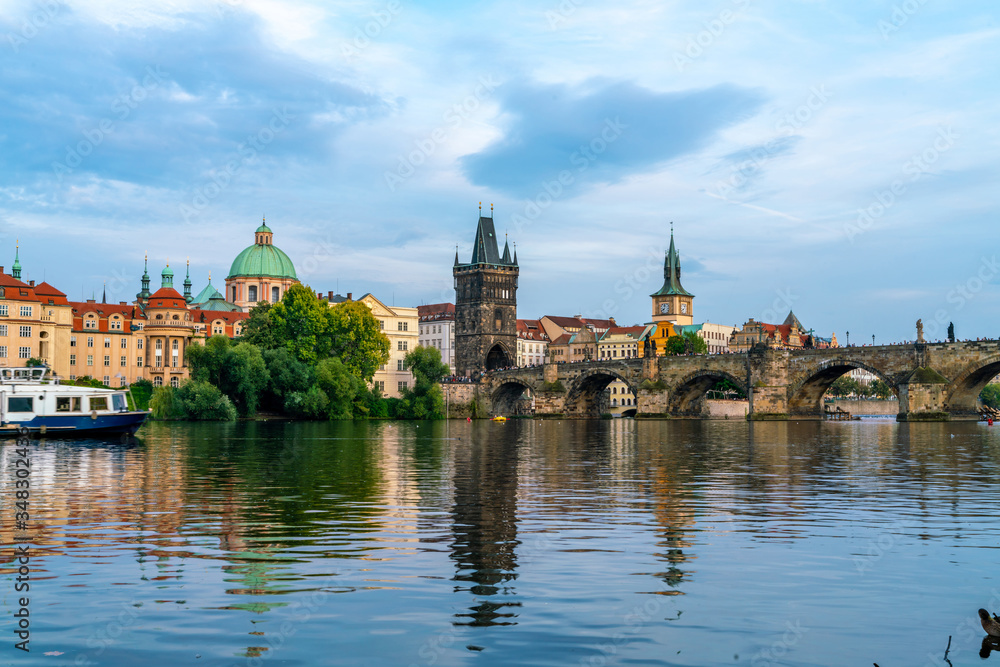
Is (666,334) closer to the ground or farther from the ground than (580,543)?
farther from the ground

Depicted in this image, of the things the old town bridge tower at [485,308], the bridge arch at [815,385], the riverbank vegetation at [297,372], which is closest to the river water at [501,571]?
the riverbank vegetation at [297,372]

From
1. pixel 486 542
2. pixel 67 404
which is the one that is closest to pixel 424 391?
pixel 67 404

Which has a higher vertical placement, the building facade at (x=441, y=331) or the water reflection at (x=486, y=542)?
the building facade at (x=441, y=331)

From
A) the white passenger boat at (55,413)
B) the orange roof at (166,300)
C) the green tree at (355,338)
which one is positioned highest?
the orange roof at (166,300)

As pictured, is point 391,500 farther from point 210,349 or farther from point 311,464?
point 210,349

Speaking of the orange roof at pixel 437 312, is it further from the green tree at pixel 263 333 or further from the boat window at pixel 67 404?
the boat window at pixel 67 404

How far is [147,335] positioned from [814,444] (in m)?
92.1

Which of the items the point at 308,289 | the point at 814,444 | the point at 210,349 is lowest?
the point at 814,444

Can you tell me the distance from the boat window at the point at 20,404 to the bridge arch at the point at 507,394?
3286 inches

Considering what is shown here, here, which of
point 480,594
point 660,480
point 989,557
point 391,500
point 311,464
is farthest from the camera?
point 311,464

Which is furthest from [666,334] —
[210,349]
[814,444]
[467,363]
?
[814,444]

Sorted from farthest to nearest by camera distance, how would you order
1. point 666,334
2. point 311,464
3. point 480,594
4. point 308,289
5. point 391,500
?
point 666,334, point 308,289, point 311,464, point 391,500, point 480,594

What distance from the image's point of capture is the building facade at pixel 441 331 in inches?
6718

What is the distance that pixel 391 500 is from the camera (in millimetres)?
21797
